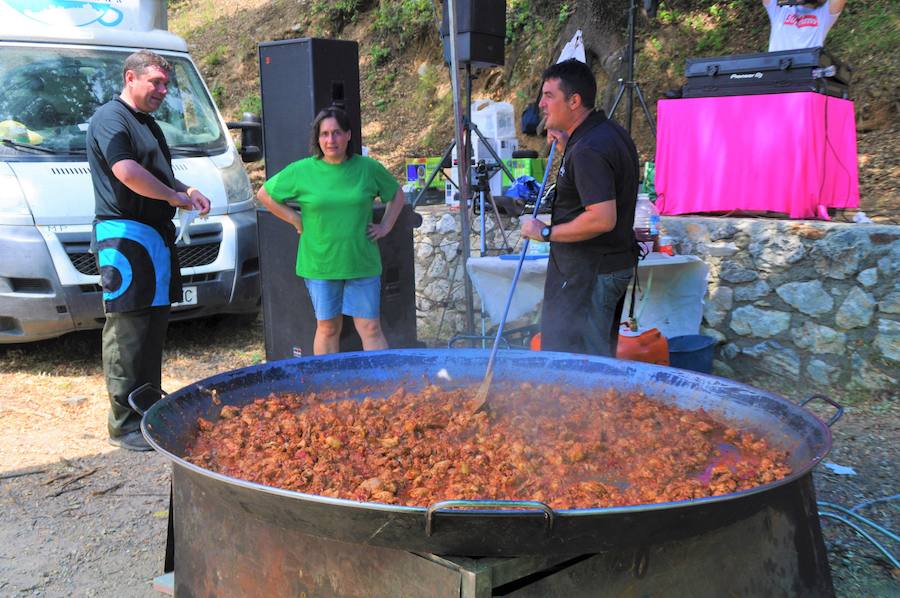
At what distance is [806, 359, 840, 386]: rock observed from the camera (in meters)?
4.80

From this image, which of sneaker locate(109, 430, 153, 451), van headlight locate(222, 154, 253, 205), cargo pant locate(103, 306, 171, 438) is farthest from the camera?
van headlight locate(222, 154, 253, 205)

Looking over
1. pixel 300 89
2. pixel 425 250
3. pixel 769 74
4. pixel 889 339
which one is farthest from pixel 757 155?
pixel 300 89

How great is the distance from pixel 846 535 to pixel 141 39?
6238 mm

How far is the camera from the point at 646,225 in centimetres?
519

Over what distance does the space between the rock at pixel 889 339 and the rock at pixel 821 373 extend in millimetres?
304

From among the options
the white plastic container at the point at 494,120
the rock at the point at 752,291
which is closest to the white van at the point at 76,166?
the white plastic container at the point at 494,120

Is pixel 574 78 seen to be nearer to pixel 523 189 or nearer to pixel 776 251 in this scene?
pixel 776 251

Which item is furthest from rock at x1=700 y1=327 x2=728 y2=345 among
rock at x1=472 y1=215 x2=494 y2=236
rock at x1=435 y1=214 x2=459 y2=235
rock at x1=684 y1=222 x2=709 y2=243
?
rock at x1=435 y1=214 x2=459 y2=235

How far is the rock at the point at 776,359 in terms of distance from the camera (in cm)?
497

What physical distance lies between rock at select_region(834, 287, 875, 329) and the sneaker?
14.0 ft

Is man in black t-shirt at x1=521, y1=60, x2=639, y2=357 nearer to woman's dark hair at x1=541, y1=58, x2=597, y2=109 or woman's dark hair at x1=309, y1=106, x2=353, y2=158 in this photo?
woman's dark hair at x1=541, y1=58, x2=597, y2=109

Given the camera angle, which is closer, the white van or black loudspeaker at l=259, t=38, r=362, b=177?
black loudspeaker at l=259, t=38, r=362, b=177

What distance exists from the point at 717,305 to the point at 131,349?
3.80m

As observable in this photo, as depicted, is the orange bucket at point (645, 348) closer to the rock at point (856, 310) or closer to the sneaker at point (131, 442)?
the rock at point (856, 310)
